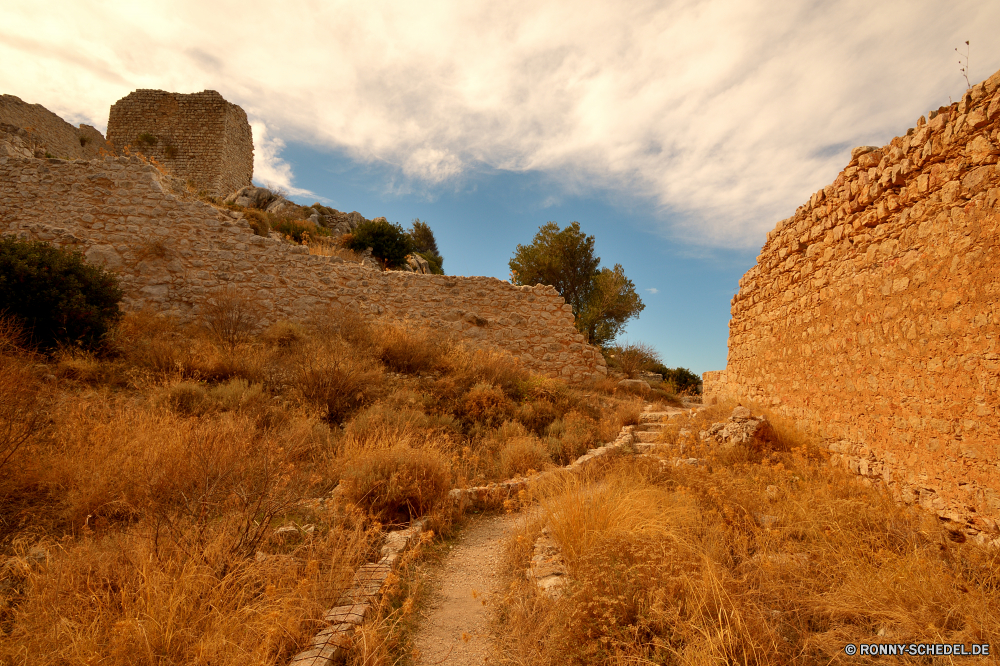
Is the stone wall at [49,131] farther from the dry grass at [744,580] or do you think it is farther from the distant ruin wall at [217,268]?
the dry grass at [744,580]

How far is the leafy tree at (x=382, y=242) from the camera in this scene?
651 inches

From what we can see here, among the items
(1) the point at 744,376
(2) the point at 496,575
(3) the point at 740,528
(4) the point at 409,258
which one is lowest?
(2) the point at 496,575

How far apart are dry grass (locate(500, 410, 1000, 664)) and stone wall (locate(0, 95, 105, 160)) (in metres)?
18.1

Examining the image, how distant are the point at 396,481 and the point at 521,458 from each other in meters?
1.85

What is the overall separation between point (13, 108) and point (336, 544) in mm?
21224

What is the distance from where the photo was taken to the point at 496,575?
347cm

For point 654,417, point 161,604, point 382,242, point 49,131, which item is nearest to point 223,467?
point 161,604

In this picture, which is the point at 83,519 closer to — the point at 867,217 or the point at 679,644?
the point at 679,644

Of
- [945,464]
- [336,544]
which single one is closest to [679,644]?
[336,544]

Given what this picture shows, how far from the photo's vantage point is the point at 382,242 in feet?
54.8

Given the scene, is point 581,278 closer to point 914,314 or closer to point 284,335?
point 284,335

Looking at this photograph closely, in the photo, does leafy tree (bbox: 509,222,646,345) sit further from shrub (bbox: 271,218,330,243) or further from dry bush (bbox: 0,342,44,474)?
dry bush (bbox: 0,342,44,474)

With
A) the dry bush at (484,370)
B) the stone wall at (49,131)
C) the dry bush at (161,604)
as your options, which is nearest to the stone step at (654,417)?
the dry bush at (484,370)

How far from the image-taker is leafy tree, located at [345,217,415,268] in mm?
16531
